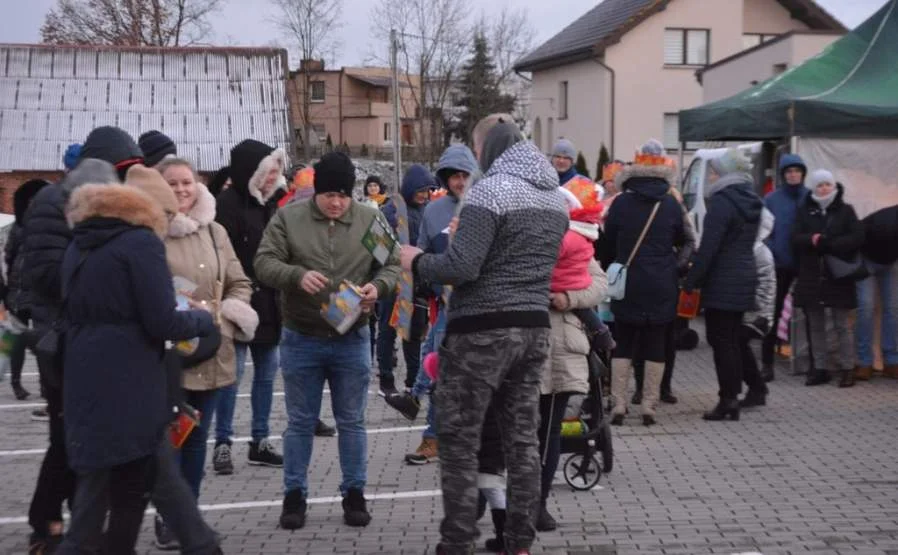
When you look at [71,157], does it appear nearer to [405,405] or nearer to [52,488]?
[52,488]

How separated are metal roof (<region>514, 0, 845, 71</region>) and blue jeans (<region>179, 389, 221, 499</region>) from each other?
144 ft

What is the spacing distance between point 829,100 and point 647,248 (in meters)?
3.93

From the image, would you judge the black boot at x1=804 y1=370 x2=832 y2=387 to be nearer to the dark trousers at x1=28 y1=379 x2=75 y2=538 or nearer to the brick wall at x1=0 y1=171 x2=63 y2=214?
the dark trousers at x1=28 y1=379 x2=75 y2=538

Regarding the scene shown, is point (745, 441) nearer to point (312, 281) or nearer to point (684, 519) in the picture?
point (684, 519)

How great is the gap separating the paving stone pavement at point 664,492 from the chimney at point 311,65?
58.3m

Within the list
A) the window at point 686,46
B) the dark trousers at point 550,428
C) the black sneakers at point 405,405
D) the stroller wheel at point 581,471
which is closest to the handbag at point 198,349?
the dark trousers at point 550,428

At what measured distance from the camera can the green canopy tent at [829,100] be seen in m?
12.9

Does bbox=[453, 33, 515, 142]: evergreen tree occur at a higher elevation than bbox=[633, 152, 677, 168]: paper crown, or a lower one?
higher

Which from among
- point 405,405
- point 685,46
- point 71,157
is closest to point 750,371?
point 405,405

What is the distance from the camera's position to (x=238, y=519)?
740cm

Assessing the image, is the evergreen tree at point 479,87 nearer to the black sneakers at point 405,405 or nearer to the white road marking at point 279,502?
the black sneakers at point 405,405

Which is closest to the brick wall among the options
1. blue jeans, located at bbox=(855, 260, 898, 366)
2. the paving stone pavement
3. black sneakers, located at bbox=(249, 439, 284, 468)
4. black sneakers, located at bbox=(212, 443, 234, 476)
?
the paving stone pavement

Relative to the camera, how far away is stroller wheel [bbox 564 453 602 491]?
26.5 ft

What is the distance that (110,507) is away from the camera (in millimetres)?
5465
